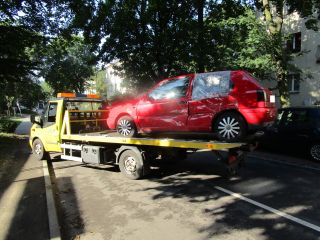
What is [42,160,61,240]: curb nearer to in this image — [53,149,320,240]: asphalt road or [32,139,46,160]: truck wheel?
[53,149,320,240]: asphalt road

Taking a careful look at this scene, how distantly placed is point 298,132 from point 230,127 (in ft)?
15.7

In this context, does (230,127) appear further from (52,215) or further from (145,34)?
(145,34)

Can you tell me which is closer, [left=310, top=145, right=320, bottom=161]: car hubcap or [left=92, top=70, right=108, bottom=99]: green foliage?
[left=310, top=145, right=320, bottom=161]: car hubcap

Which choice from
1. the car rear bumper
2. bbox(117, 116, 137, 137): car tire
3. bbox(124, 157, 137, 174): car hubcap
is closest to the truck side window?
bbox(117, 116, 137, 137): car tire

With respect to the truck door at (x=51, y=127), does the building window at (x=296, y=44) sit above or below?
above

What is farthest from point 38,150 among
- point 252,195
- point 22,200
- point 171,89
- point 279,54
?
point 279,54

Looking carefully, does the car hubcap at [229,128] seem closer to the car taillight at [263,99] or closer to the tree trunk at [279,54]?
the car taillight at [263,99]

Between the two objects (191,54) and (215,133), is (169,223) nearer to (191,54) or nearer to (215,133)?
(215,133)

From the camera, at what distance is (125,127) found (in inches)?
360

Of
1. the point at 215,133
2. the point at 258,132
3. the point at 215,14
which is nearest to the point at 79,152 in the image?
the point at 215,133

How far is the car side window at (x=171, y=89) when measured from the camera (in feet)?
26.7

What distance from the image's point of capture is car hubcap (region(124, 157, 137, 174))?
29.7 ft

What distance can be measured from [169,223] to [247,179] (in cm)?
346

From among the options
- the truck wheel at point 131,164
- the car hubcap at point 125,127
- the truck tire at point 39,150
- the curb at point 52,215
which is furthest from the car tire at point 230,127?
the truck tire at point 39,150
